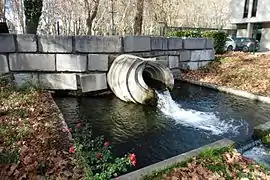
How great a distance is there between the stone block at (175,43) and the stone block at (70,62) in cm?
404

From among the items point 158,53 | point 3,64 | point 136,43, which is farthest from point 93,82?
point 158,53

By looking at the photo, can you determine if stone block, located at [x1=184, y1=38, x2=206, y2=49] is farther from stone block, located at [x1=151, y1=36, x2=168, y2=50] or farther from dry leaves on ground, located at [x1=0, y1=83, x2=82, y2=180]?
dry leaves on ground, located at [x1=0, y1=83, x2=82, y2=180]

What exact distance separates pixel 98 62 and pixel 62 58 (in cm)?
112

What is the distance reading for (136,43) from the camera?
9.28 meters

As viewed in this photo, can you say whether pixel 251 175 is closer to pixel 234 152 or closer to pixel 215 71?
pixel 234 152

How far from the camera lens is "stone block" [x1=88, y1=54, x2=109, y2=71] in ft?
27.1

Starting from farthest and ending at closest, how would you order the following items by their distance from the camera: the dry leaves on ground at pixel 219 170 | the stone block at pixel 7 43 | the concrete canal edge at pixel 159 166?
the stone block at pixel 7 43, the dry leaves on ground at pixel 219 170, the concrete canal edge at pixel 159 166

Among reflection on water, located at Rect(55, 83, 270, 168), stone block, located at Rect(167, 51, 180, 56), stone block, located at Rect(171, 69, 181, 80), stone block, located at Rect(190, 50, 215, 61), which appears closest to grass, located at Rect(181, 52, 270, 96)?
stone block, located at Rect(171, 69, 181, 80)

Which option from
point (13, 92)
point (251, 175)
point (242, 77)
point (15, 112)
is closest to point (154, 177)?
point (251, 175)

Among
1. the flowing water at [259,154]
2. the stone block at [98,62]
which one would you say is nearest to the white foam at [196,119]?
the flowing water at [259,154]

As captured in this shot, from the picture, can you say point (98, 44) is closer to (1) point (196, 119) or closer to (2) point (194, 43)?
(1) point (196, 119)

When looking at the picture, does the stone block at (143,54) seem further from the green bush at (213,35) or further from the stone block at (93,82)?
the green bush at (213,35)

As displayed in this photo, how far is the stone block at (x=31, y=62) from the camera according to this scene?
7594 millimetres

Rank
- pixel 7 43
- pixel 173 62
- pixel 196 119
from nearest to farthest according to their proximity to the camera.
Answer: pixel 196 119 → pixel 7 43 → pixel 173 62
